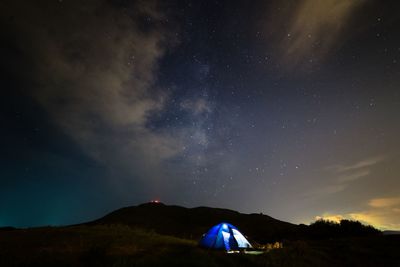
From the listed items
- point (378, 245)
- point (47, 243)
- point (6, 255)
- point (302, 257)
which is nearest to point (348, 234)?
point (378, 245)

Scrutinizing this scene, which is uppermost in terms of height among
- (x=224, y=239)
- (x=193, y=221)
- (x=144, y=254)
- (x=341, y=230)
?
(x=193, y=221)

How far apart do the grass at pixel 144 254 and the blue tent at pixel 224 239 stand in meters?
3.85

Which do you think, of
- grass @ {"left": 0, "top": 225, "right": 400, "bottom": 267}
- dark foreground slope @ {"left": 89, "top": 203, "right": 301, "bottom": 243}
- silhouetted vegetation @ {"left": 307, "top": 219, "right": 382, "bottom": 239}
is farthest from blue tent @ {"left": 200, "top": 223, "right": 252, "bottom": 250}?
silhouetted vegetation @ {"left": 307, "top": 219, "right": 382, "bottom": 239}

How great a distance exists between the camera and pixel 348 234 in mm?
29156

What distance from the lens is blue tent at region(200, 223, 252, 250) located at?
20125mm

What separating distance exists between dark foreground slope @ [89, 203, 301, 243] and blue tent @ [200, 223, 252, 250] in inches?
388

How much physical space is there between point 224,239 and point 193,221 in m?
24.0

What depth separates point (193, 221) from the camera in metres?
43.4

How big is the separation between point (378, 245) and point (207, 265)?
44.8 ft

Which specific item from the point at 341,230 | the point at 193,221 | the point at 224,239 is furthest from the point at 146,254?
the point at 193,221

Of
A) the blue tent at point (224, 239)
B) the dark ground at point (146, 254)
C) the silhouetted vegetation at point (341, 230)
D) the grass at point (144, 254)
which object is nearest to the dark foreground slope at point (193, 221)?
the silhouetted vegetation at point (341, 230)

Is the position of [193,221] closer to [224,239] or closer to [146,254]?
[224,239]

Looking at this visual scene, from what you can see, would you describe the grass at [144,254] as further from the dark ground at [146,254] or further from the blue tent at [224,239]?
the blue tent at [224,239]

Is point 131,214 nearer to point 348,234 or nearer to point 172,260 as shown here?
point 348,234
